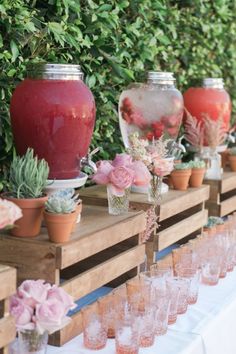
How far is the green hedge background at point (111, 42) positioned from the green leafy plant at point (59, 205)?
20.3 inches

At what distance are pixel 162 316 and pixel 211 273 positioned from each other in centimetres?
45

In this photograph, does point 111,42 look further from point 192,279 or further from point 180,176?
point 192,279

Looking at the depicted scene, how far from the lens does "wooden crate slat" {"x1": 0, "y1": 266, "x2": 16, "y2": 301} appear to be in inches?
46.5

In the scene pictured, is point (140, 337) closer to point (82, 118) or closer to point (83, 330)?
point (83, 330)

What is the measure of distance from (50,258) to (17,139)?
0.40 m

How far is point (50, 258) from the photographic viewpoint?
138 cm

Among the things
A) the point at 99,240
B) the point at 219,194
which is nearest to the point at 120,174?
the point at 99,240

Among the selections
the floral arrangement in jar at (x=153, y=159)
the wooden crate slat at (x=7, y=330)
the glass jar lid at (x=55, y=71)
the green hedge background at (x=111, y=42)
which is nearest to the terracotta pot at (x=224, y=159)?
the green hedge background at (x=111, y=42)

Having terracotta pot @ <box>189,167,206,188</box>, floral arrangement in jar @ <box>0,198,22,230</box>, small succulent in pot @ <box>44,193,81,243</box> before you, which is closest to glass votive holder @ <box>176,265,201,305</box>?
small succulent in pot @ <box>44,193,81,243</box>

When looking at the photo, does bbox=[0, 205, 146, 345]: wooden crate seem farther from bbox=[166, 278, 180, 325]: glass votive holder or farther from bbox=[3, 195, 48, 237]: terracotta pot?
bbox=[166, 278, 180, 325]: glass votive holder

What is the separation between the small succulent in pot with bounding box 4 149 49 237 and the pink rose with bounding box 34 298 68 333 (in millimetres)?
235

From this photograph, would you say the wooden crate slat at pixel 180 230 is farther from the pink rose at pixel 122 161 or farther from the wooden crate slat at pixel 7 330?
the wooden crate slat at pixel 7 330

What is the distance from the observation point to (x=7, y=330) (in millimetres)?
1199

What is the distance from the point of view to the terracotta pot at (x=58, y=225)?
54.7 inches
